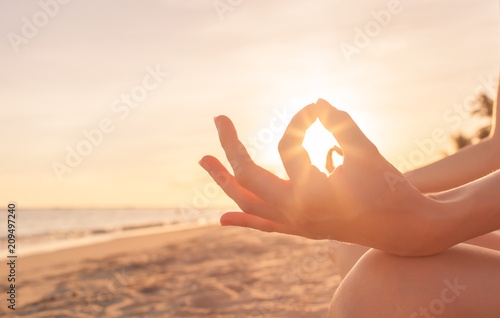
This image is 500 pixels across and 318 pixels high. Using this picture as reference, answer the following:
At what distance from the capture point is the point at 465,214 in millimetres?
701

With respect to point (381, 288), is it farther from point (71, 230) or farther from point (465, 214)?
point (71, 230)

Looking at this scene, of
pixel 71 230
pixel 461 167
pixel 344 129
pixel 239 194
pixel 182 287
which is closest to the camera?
pixel 344 129

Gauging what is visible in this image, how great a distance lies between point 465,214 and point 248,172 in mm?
319

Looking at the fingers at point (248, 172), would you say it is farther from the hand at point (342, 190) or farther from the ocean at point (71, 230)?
the ocean at point (71, 230)

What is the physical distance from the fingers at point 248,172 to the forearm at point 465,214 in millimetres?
210

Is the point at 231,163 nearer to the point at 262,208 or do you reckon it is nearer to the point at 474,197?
→ the point at 262,208

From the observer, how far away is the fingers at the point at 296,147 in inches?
25.4

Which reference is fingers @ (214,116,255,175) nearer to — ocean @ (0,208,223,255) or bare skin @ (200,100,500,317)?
bare skin @ (200,100,500,317)

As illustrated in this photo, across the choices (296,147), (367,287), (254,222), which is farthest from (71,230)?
(296,147)

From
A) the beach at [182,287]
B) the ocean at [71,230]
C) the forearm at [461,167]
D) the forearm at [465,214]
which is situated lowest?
the beach at [182,287]

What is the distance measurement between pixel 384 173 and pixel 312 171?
0.10 metres

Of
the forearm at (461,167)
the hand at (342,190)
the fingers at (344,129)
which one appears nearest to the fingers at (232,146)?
the hand at (342,190)

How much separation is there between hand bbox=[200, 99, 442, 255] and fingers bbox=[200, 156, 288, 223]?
0.06ft

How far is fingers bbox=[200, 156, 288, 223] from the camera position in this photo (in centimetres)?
78
